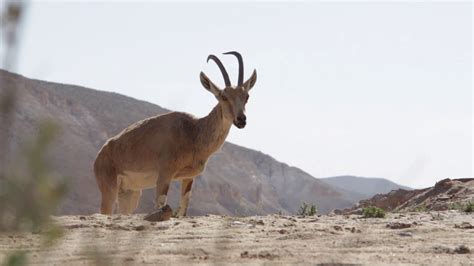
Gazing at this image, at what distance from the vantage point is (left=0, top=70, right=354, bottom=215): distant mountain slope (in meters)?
61.9

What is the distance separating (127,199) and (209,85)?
2420mm

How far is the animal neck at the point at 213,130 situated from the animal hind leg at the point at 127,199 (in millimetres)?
1536

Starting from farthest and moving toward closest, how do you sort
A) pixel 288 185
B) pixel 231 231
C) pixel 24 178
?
pixel 288 185 → pixel 231 231 → pixel 24 178

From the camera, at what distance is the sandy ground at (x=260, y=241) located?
633 centimetres

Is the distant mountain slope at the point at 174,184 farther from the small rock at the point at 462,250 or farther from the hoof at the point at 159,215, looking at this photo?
the small rock at the point at 462,250

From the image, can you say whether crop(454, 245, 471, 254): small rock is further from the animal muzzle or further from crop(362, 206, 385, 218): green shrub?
the animal muzzle

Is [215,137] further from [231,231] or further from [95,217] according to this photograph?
[231,231]

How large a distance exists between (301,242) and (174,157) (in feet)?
18.1

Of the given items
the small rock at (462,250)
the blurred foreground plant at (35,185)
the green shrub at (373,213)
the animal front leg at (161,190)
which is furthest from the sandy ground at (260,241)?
the blurred foreground plant at (35,185)

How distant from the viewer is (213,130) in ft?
44.1

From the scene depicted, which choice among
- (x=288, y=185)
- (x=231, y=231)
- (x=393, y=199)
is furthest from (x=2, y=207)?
(x=288, y=185)

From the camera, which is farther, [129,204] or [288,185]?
[288,185]

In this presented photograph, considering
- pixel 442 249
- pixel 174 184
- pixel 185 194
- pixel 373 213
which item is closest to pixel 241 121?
pixel 185 194

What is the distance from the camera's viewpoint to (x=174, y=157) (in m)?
13.0
